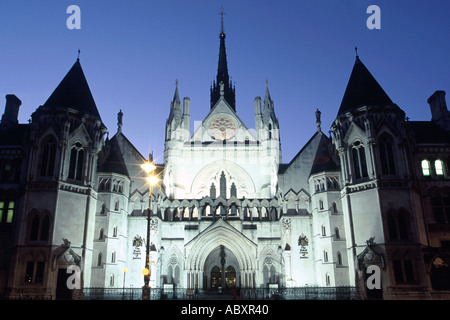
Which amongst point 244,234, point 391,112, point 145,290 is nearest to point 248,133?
point 244,234

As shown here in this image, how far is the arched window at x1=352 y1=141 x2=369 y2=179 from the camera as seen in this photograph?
95.5 ft

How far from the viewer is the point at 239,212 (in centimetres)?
3478

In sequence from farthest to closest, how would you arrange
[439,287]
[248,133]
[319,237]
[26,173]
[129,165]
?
[248,133] → [129,165] → [319,237] → [26,173] → [439,287]

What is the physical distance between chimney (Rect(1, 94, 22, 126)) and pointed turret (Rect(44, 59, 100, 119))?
6476 mm

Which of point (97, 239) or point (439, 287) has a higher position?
point (97, 239)

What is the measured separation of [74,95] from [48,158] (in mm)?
5773

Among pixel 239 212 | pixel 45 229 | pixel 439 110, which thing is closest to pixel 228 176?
pixel 239 212

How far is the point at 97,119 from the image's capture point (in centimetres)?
3178

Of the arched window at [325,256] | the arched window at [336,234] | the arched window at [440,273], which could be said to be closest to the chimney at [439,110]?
the arched window at [440,273]

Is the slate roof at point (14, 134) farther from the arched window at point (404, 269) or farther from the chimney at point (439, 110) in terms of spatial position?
the chimney at point (439, 110)

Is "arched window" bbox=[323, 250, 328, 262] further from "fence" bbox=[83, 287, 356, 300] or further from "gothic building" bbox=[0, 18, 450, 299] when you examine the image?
"fence" bbox=[83, 287, 356, 300]

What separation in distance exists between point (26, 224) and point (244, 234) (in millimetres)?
17381
